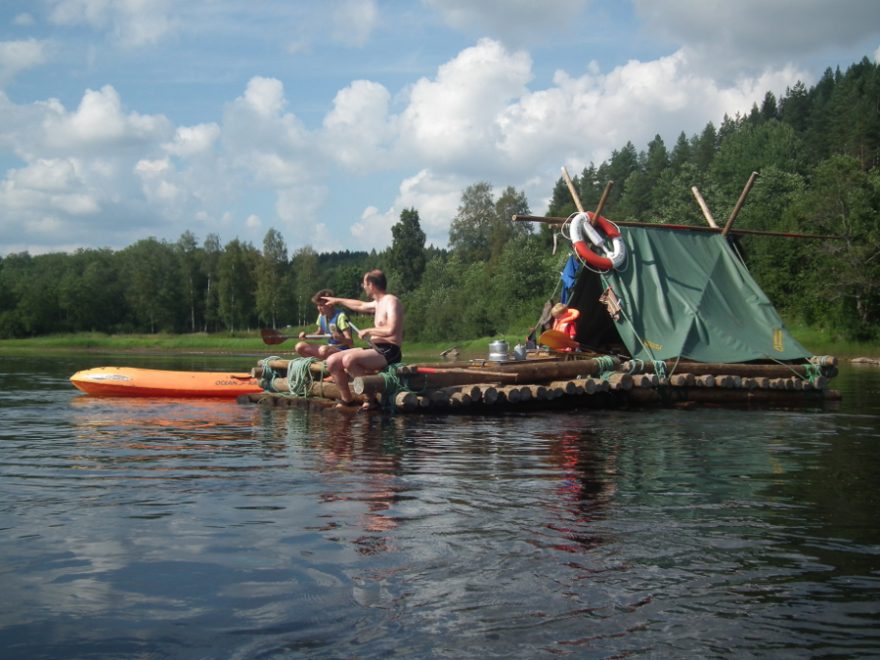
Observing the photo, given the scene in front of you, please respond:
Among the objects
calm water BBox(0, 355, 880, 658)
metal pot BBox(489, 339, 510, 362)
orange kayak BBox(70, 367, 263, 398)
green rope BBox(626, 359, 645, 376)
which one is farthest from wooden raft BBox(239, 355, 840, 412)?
calm water BBox(0, 355, 880, 658)

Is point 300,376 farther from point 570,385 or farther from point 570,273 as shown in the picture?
point 570,273

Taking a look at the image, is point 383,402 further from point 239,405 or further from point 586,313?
point 586,313

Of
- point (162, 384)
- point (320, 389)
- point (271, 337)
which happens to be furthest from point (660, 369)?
point (162, 384)

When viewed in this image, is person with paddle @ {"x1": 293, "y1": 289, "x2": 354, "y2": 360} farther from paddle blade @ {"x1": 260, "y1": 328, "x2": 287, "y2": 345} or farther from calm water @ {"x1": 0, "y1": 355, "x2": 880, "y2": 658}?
calm water @ {"x1": 0, "y1": 355, "x2": 880, "y2": 658}

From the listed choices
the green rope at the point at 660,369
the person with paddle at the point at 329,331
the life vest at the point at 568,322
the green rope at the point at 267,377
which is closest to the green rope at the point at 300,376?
the person with paddle at the point at 329,331

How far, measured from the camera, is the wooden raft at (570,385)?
12.6 metres

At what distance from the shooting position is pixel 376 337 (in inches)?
466

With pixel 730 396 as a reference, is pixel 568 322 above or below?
above

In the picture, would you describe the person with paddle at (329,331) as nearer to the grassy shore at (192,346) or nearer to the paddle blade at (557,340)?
the paddle blade at (557,340)

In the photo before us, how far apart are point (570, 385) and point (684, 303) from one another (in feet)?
12.2

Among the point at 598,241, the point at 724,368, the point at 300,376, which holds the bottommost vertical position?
the point at 724,368

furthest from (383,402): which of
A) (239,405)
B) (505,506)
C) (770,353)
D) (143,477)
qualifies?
(770,353)

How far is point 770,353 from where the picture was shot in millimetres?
15711

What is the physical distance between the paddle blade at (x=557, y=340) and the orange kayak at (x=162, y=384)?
4.97 meters
